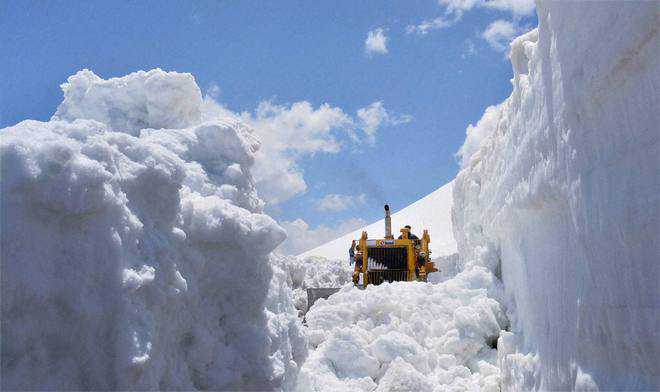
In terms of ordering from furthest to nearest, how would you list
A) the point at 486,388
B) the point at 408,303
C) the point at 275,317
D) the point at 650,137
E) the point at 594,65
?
the point at 408,303
the point at 486,388
the point at 275,317
the point at 594,65
the point at 650,137

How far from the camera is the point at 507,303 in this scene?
27.3 feet

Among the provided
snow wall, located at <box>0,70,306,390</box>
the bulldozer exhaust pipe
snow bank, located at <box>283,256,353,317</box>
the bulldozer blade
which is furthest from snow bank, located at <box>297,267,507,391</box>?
the bulldozer exhaust pipe

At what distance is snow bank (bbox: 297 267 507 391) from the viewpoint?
21.7ft

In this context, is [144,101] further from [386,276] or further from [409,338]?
[386,276]

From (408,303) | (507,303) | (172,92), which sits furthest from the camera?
(408,303)

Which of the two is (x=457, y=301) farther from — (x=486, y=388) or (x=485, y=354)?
(x=486, y=388)

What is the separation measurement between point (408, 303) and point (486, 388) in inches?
98.8

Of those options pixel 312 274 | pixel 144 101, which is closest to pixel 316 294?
pixel 312 274

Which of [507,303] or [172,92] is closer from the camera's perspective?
[172,92]

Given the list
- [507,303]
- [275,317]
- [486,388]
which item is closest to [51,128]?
[275,317]

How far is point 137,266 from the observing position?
10.2 feet

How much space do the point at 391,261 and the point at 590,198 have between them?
11.0m

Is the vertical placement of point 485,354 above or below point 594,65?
below

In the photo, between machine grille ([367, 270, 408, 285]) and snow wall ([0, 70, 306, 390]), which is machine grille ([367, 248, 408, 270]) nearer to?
machine grille ([367, 270, 408, 285])
